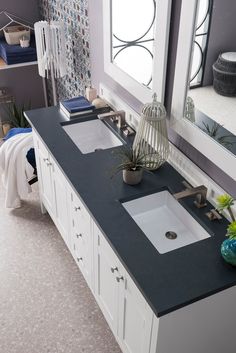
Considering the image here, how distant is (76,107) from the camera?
9.34 feet

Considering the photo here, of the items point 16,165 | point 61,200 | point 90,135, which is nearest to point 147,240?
point 61,200

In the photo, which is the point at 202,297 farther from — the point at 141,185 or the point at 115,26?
the point at 115,26

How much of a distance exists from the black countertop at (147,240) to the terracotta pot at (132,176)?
0.10 ft

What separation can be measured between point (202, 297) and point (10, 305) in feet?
4.73

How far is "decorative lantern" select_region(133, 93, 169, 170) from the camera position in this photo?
2.21 m

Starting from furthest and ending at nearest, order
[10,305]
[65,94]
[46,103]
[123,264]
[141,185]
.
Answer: [46,103] → [65,94] → [10,305] → [141,185] → [123,264]

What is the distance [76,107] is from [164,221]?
1076 mm

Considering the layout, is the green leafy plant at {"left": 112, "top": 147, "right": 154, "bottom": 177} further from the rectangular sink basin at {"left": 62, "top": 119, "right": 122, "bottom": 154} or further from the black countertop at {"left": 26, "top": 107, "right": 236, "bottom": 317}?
the rectangular sink basin at {"left": 62, "top": 119, "right": 122, "bottom": 154}

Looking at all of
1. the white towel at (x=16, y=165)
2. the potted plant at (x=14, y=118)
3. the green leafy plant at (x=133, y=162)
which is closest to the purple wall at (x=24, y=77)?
the potted plant at (x=14, y=118)

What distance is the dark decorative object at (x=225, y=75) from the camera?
1.80 metres

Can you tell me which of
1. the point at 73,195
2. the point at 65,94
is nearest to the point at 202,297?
the point at 73,195

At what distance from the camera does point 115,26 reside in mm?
2678

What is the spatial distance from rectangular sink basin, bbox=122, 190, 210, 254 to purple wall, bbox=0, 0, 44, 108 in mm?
2603

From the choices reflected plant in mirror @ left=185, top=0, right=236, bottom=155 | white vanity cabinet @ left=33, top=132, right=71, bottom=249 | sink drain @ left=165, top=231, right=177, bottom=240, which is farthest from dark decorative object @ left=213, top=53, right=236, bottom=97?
white vanity cabinet @ left=33, top=132, right=71, bottom=249
